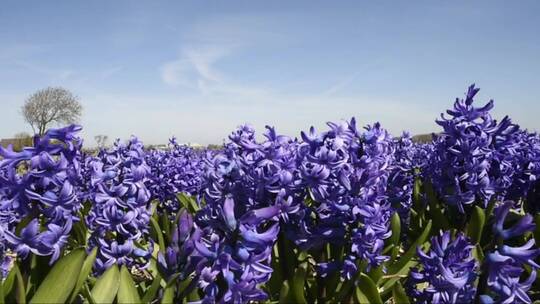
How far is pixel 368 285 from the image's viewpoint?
2.56 m

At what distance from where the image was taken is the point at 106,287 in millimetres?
2586

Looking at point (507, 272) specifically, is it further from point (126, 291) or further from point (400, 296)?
point (126, 291)

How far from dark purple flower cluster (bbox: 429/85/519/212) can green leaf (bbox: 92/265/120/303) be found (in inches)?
120

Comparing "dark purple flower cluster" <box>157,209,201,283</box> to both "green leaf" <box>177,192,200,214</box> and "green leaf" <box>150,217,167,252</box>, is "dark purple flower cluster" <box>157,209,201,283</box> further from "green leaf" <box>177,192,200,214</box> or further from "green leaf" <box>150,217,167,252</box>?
"green leaf" <box>177,192,200,214</box>

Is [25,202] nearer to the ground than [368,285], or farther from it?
farther from it

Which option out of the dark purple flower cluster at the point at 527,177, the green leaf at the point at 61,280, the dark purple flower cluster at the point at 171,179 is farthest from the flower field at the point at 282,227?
the dark purple flower cluster at the point at 171,179

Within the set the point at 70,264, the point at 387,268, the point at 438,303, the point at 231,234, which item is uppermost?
the point at 231,234

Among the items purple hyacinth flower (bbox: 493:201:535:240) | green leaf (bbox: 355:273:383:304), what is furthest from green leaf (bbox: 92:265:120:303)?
purple hyacinth flower (bbox: 493:201:535:240)

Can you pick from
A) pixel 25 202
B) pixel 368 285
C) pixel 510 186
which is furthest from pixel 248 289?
pixel 510 186

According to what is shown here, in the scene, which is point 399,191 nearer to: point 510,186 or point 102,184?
point 510,186

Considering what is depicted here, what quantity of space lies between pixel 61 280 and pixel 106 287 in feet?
1.21

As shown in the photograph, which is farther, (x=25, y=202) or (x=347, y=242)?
(x=347, y=242)

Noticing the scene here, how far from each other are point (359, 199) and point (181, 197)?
131 inches

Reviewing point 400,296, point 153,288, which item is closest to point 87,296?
point 153,288
